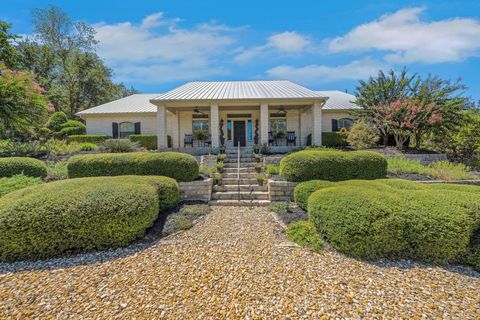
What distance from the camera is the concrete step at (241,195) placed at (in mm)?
6957

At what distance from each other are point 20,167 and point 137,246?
6751 mm

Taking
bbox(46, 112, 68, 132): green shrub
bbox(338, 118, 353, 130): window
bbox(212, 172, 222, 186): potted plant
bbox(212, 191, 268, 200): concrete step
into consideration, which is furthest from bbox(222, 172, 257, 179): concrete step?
bbox(46, 112, 68, 132): green shrub

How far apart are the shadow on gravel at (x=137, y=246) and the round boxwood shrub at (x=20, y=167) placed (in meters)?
5.50

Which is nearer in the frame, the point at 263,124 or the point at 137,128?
the point at 263,124


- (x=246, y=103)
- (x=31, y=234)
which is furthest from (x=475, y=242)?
(x=246, y=103)

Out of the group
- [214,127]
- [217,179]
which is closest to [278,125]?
[214,127]

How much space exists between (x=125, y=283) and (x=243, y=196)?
443 centimetres

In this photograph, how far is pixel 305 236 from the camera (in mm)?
4102

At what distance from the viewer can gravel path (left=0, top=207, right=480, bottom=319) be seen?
245cm

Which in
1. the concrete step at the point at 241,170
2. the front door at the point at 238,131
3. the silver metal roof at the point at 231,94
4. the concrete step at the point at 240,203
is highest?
the silver metal roof at the point at 231,94

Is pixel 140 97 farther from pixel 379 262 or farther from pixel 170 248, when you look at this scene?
pixel 379 262

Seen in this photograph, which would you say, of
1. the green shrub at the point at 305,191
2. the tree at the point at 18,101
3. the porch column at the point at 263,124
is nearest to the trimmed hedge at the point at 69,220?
the green shrub at the point at 305,191

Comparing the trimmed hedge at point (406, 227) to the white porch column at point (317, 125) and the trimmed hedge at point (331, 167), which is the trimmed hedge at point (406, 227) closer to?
the trimmed hedge at point (331, 167)

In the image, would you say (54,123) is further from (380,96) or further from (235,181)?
(380,96)
